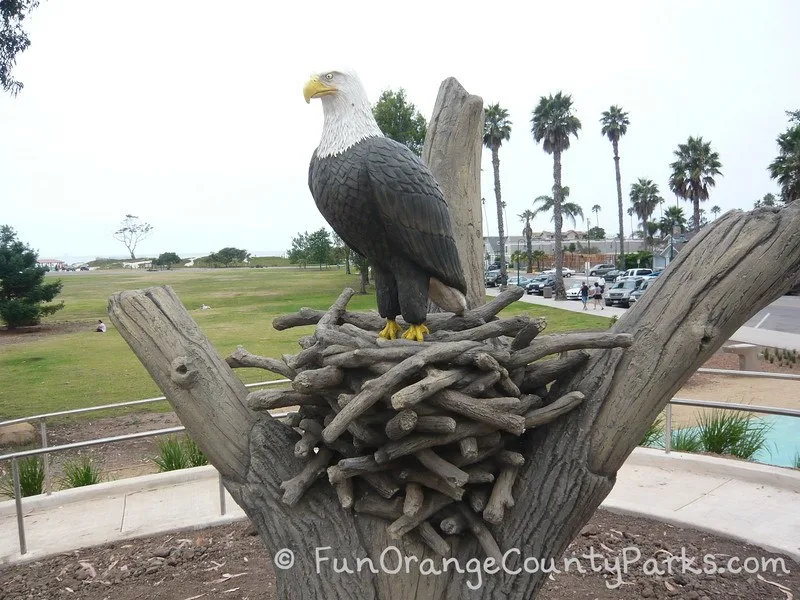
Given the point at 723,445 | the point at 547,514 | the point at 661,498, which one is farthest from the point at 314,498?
the point at 723,445

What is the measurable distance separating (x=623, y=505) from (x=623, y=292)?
18102mm

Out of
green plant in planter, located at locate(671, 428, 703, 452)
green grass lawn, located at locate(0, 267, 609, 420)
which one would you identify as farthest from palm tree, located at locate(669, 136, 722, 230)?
green plant in planter, located at locate(671, 428, 703, 452)

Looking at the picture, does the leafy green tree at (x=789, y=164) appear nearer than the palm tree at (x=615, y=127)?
Yes

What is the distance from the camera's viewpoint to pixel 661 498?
422 cm

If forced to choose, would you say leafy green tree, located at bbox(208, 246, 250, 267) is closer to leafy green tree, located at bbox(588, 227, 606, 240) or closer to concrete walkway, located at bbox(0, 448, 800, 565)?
concrete walkway, located at bbox(0, 448, 800, 565)

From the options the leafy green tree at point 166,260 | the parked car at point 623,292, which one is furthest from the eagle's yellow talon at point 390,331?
the leafy green tree at point 166,260

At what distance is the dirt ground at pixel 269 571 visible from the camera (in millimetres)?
3037

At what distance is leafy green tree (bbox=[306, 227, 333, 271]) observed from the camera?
34156mm

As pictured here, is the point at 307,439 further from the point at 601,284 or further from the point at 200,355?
the point at 601,284

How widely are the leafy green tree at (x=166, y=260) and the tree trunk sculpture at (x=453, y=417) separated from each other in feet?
154

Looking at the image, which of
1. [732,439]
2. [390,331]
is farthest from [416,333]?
[732,439]

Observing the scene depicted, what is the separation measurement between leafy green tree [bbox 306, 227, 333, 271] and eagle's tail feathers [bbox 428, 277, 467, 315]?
3210cm

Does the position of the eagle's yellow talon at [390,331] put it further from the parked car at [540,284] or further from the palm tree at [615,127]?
the palm tree at [615,127]

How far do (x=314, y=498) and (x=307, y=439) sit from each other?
263mm
